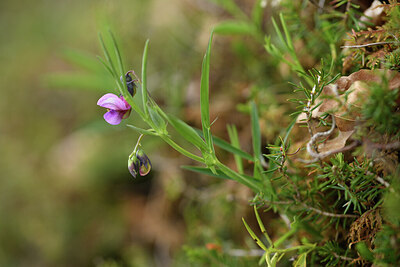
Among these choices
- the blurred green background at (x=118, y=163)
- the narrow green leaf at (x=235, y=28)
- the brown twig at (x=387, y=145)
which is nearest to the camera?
the brown twig at (x=387, y=145)

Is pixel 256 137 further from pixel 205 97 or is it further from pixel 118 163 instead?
pixel 118 163

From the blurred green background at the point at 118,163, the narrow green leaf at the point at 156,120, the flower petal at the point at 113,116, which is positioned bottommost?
the blurred green background at the point at 118,163

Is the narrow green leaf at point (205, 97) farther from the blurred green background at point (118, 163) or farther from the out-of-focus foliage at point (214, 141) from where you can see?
the blurred green background at point (118, 163)

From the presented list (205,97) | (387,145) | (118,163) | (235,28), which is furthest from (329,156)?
(118,163)

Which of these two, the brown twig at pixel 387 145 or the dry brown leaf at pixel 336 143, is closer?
the brown twig at pixel 387 145

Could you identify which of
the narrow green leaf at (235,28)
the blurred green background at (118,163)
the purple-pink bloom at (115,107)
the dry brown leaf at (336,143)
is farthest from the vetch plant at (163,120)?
the narrow green leaf at (235,28)

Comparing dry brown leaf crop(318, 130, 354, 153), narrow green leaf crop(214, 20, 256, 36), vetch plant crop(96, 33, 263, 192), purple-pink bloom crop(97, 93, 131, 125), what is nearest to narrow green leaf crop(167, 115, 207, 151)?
vetch plant crop(96, 33, 263, 192)
